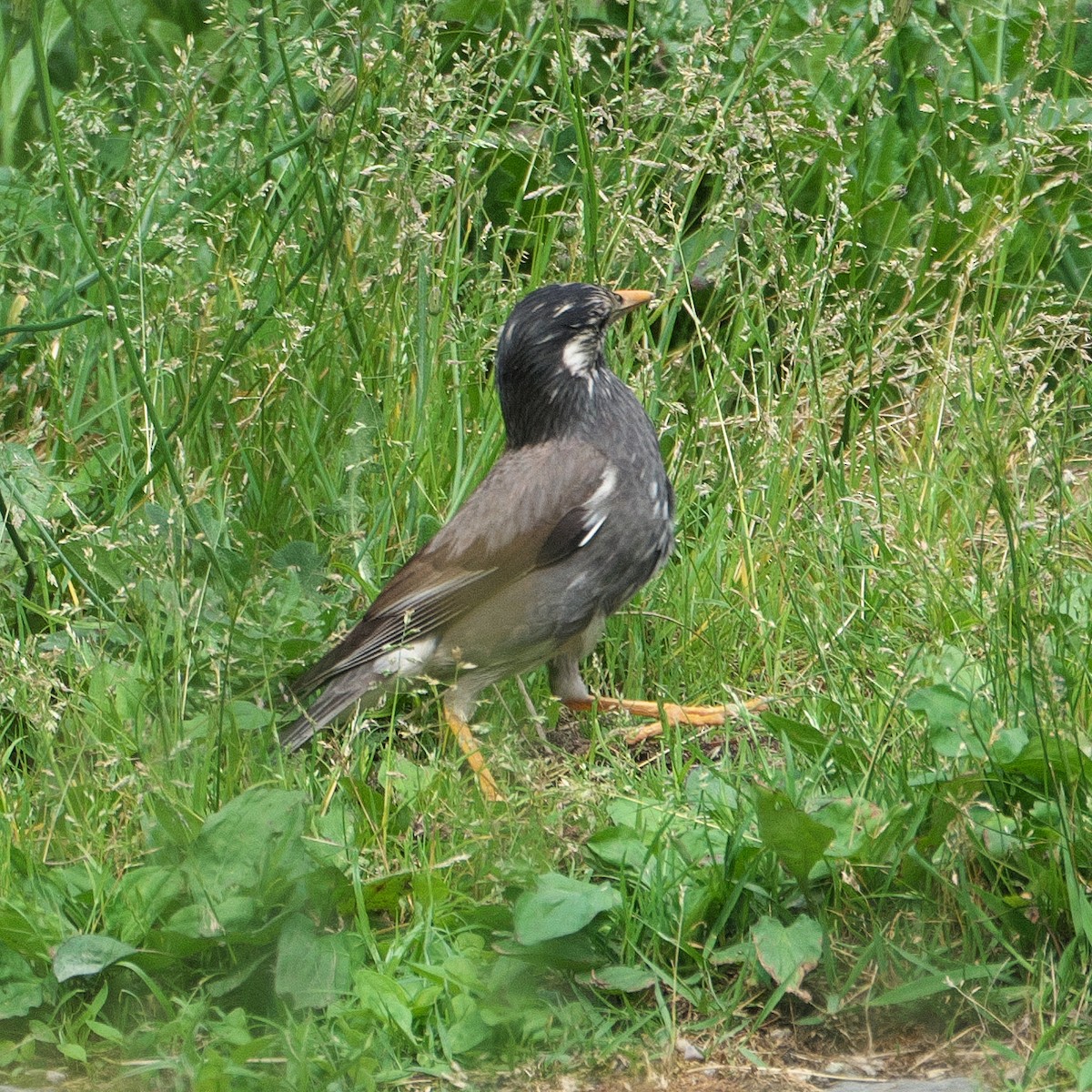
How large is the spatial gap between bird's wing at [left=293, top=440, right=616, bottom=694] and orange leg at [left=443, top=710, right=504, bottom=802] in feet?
0.95

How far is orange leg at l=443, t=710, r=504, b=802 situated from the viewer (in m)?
4.17

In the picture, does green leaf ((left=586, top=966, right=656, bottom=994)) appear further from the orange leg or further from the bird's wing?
the bird's wing

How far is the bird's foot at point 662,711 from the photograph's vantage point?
445 centimetres

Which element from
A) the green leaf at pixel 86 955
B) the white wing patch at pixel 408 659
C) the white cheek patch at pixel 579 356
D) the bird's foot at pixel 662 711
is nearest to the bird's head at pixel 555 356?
the white cheek patch at pixel 579 356

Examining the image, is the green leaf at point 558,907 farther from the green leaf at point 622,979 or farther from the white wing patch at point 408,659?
the white wing patch at point 408,659

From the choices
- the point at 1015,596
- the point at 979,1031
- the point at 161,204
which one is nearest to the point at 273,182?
the point at 161,204

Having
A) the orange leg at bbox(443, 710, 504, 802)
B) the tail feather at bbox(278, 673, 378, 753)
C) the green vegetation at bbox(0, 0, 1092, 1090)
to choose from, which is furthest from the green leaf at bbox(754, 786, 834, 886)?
the tail feather at bbox(278, 673, 378, 753)

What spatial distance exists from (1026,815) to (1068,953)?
35cm

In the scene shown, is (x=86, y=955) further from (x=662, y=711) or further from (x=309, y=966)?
(x=662, y=711)

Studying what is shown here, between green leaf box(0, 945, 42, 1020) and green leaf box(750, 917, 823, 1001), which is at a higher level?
green leaf box(0, 945, 42, 1020)

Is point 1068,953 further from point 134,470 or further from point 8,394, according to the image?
point 8,394

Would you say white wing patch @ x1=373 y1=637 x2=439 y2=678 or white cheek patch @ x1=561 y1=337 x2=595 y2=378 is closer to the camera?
white wing patch @ x1=373 y1=637 x2=439 y2=678

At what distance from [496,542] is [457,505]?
A: 0.44m

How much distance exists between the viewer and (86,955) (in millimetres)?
3471
